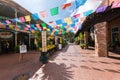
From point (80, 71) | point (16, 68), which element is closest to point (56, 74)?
point (80, 71)

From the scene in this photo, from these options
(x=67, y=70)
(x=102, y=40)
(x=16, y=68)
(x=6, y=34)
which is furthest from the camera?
(x=6, y=34)

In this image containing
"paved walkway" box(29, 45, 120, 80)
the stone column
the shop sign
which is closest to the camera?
"paved walkway" box(29, 45, 120, 80)

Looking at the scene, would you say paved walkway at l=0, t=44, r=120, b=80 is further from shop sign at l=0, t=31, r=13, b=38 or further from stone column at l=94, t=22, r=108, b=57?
shop sign at l=0, t=31, r=13, b=38

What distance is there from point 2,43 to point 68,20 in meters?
9.02

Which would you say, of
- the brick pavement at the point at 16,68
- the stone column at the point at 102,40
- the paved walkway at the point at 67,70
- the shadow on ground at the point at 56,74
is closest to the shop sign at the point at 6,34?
the brick pavement at the point at 16,68

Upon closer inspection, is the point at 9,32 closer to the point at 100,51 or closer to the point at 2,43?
the point at 2,43

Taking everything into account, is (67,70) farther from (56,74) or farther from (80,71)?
(56,74)

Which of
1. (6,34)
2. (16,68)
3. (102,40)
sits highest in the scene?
(6,34)

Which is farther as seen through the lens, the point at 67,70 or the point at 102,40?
the point at 102,40

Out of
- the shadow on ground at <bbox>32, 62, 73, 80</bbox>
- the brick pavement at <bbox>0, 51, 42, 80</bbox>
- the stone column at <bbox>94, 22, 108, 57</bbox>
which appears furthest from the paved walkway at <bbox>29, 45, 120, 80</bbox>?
the stone column at <bbox>94, 22, 108, 57</bbox>

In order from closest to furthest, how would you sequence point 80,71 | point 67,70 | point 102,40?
point 80,71, point 67,70, point 102,40

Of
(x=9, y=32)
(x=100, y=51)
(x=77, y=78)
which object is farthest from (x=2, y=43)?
(x=77, y=78)

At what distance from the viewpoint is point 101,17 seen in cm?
1359

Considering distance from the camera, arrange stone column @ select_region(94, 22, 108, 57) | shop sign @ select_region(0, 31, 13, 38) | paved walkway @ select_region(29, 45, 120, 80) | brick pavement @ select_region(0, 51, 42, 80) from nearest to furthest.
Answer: paved walkway @ select_region(29, 45, 120, 80) < brick pavement @ select_region(0, 51, 42, 80) < stone column @ select_region(94, 22, 108, 57) < shop sign @ select_region(0, 31, 13, 38)
